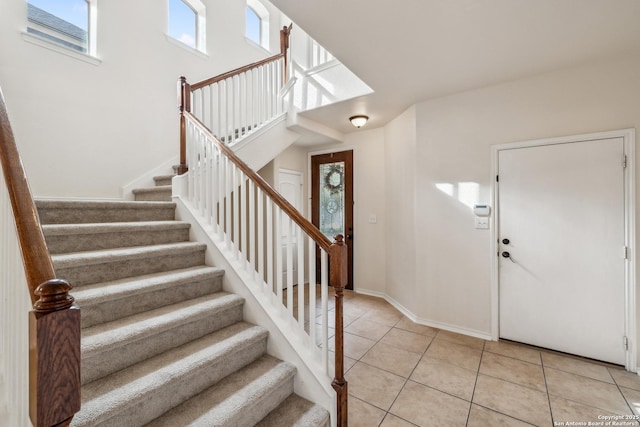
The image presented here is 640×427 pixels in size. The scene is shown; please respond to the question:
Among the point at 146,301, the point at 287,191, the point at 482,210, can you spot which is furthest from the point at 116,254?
the point at 482,210

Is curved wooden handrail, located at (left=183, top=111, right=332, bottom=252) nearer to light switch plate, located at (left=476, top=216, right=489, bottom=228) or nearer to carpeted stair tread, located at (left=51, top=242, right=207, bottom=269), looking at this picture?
carpeted stair tread, located at (left=51, top=242, right=207, bottom=269)

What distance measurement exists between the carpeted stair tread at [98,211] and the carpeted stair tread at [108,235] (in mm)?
203

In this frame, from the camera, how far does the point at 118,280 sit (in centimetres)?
182

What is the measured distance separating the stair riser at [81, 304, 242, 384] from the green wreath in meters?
2.90

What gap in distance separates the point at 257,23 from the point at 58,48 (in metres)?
3.27

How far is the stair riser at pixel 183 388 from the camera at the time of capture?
49.0 inches

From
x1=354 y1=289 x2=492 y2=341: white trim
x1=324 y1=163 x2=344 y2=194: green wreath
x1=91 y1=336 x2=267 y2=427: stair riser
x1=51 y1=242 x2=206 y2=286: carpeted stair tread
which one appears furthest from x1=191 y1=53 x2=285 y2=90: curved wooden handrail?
x1=354 y1=289 x2=492 y2=341: white trim

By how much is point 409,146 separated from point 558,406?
104 inches

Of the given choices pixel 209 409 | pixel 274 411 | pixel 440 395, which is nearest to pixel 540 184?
pixel 440 395

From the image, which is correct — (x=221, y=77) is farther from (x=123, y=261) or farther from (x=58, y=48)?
(x=123, y=261)

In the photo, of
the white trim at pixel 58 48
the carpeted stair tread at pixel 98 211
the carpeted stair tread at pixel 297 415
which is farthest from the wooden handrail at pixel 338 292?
the white trim at pixel 58 48

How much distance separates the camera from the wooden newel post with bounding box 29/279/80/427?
2.11 ft

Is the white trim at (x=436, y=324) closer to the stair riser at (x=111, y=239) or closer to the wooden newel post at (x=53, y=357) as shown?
the stair riser at (x=111, y=239)

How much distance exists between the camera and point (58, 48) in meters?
2.76
